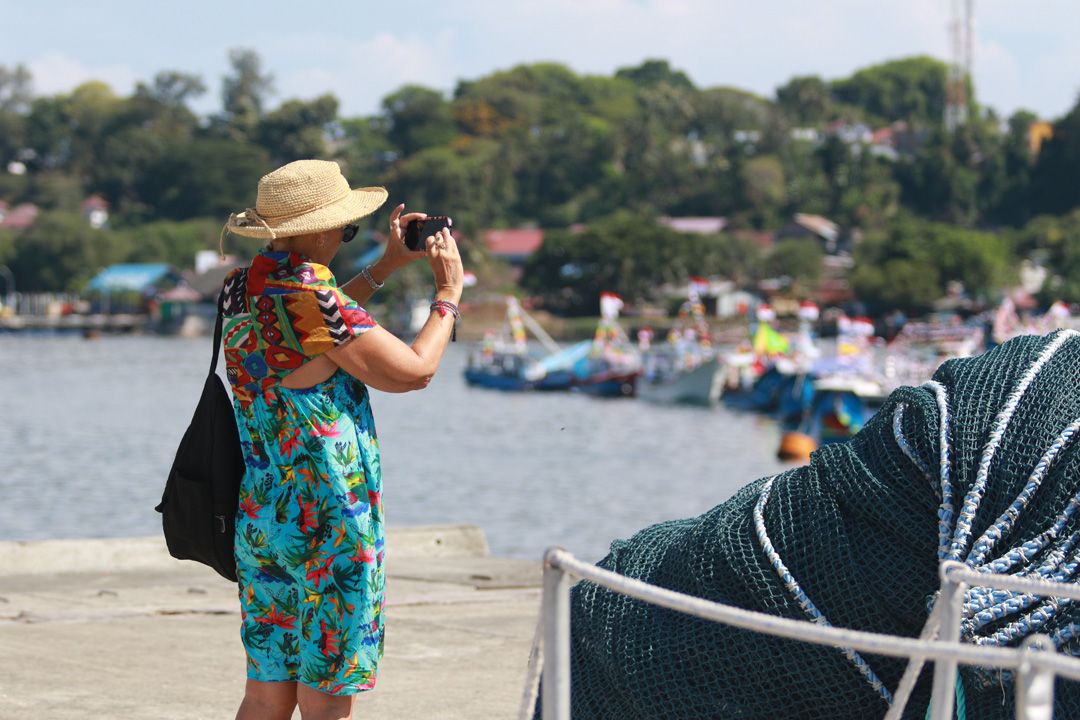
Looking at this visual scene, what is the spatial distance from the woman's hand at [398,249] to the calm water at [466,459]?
1514 centimetres

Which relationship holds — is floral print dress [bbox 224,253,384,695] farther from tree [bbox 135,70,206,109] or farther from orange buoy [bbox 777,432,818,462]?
tree [bbox 135,70,206,109]

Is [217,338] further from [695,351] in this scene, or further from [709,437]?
[695,351]

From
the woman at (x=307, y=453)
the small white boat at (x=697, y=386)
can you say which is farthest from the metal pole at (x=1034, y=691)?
the small white boat at (x=697, y=386)

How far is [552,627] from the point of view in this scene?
284 centimetres

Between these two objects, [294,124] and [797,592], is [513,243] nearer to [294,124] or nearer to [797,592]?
[294,124]

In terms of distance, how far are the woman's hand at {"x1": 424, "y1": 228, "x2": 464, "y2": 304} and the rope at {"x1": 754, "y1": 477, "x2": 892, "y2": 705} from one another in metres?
0.84

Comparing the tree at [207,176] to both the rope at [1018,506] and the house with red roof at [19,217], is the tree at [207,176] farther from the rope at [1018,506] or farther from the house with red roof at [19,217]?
the rope at [1018,506]

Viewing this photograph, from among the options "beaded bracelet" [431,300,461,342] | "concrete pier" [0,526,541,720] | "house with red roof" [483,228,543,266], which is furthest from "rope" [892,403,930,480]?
"house with red roof" [483,228,543,266]

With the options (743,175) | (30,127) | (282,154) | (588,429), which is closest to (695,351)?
(588,429)

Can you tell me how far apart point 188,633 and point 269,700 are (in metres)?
2.74

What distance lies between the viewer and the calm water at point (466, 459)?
2473 cm

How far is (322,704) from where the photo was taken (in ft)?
12.5

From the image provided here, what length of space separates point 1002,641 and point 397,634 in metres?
3.37

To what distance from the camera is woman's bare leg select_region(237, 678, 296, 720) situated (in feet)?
12.7
